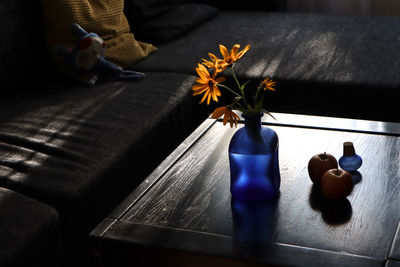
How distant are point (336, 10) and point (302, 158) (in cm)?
205

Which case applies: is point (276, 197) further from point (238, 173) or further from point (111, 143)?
point (111, 143)

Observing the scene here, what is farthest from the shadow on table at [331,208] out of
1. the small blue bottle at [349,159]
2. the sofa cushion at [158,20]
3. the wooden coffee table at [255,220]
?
the sofa cushion at [158,20]

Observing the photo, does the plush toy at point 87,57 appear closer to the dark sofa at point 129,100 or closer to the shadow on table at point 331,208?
the dark sofa at point 129,100

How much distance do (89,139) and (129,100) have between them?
32 centimetres

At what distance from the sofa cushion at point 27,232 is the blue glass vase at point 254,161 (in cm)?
45

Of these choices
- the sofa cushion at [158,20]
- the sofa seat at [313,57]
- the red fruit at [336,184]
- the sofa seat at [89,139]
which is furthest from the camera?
the sofa cushion at [158,20]

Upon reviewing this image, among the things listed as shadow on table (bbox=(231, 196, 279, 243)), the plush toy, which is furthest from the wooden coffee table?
the plush toy

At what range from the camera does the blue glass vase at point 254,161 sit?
4.34 feet

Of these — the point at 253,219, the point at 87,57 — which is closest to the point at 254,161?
the point at 253,219

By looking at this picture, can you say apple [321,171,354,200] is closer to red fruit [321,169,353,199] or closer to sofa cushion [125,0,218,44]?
red fruit [321,169,353,199]

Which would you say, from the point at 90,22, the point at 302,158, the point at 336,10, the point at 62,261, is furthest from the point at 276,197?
the point at 336,10

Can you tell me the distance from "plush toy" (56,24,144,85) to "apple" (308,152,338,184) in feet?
3.36

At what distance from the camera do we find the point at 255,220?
127 centimetres

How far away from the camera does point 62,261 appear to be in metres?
1.52
